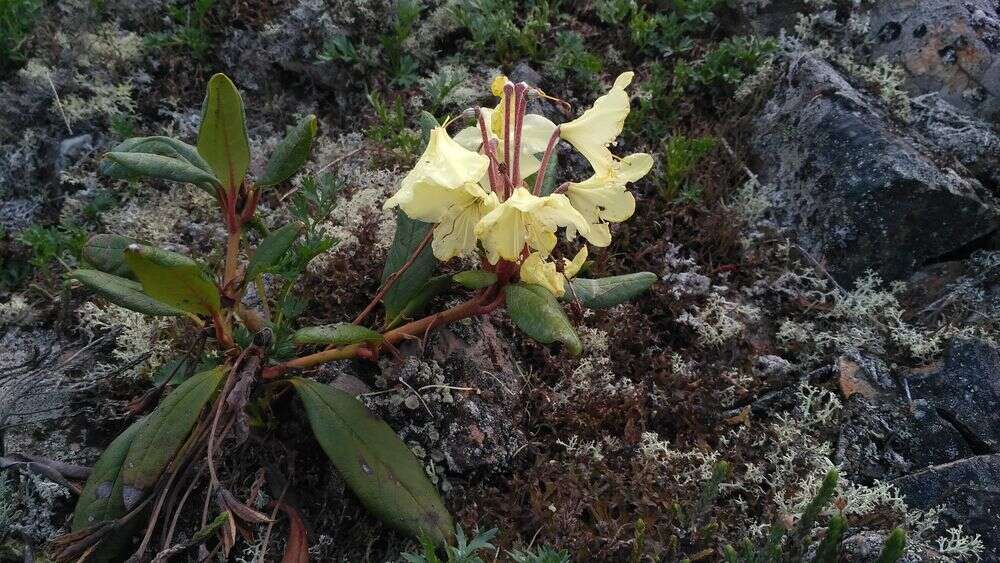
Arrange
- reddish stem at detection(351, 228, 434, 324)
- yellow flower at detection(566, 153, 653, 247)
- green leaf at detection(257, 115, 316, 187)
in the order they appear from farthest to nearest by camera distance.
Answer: reddish stem at detection(351, 228, 434, 324) < green leaf at detection(257, 115, 316, 187) < yellow flower at detection(566, 153, 653, 247)

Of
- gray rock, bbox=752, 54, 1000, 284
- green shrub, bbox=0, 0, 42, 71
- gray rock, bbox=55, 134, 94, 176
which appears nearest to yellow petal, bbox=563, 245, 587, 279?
gray rock, bbox=752, 54, 1000, 284

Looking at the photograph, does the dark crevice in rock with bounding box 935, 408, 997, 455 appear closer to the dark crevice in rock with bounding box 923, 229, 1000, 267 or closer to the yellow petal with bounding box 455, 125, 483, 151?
the dark crevice in rock with bounding box 923, 229, 1000, 267

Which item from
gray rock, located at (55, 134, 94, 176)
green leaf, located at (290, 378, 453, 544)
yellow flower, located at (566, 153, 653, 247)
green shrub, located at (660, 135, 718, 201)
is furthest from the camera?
gray rock, located at (55, 134, 94, 176)

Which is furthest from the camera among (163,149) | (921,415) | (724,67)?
(724,67)

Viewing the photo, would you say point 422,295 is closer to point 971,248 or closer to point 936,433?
point 936,433

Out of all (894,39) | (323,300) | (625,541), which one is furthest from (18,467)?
(894,39)

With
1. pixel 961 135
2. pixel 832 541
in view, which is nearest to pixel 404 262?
pixel 832 541
